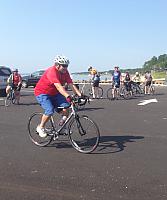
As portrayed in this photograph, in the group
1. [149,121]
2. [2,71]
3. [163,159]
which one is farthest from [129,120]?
[2,71]

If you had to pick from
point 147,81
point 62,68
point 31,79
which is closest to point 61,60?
point 62,68

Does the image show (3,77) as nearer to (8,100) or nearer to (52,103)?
(8,100)

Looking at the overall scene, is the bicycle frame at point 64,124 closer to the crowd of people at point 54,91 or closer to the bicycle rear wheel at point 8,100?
the crowd of people at point 54,91

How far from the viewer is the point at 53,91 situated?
795 cm

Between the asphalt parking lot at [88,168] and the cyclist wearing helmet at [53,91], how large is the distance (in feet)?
2.02

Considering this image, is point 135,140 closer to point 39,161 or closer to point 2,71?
point 39,161

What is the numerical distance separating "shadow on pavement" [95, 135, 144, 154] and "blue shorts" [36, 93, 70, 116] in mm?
1070

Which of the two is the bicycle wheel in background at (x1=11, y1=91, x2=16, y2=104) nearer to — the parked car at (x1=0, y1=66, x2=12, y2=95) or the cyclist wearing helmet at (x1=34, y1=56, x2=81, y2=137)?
the parked car at (x1=0, y1=66, x2=12, y2=95)

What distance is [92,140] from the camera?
760cm

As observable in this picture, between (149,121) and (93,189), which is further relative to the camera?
(149,121)

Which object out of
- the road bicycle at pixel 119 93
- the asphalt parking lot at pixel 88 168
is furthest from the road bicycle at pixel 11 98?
the asphalt parking lot at pixel 88 168

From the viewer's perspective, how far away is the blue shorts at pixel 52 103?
7914mm

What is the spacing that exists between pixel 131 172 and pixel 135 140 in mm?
2625

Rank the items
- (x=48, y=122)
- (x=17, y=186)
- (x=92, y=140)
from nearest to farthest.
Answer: (x=17, y=186)
(x=92, y=140)
(x=48, y=122)
